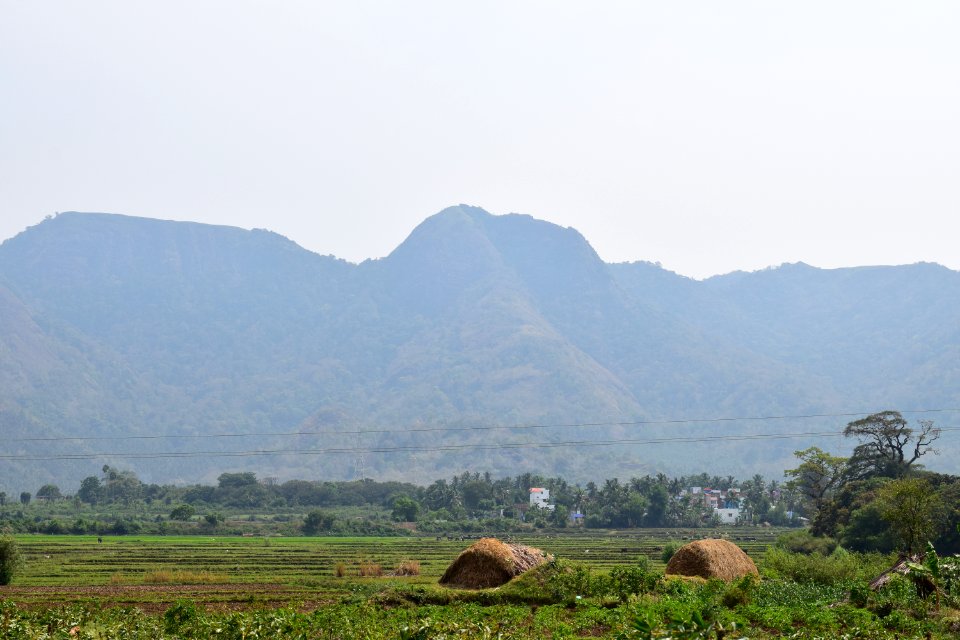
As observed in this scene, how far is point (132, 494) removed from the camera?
177125 mm

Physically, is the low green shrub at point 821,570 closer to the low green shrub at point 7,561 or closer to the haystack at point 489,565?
the haystack at point 489,565

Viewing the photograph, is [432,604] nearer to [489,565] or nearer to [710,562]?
[489,565]

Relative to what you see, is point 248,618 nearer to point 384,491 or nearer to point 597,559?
point 597,559

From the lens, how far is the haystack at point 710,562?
152ft

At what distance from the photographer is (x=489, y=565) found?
43.6 meters

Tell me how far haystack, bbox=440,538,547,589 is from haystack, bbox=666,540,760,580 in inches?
281

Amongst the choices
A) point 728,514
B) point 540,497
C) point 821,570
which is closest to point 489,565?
point 821,570

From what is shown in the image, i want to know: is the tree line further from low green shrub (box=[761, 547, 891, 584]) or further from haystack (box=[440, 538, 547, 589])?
haystack (box=[440, 538, 547, 589])

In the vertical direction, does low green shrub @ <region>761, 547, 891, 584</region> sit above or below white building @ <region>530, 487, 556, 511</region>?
above

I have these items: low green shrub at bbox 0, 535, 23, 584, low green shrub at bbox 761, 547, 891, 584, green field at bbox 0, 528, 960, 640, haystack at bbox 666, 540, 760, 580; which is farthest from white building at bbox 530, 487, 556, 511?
low green shrub at bbox 0, 535, 23, 584

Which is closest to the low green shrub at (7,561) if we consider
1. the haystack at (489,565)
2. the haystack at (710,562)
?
the haystack at (489,565)

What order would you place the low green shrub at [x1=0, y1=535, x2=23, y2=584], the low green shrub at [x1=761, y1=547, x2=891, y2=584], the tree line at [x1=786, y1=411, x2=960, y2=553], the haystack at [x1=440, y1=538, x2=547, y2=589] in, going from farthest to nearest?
the tree line at [x1=786, y1=411, x2=960, y2=553] → the low green shrub at [x1=0, y1=535, x2=23, y2=584] → the low green shrub at [x1=761, y1=547, x2=891, y2=584] → the haystack at [x1=440, y1=538, x2=547, y2=589]

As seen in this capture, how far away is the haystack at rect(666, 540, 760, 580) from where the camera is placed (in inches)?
1828

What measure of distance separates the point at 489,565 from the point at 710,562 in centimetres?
1122
